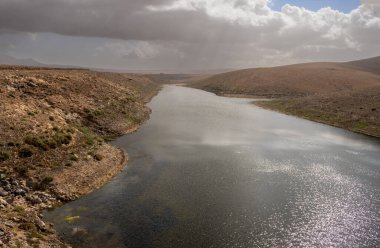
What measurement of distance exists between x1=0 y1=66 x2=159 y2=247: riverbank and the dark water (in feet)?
7.35

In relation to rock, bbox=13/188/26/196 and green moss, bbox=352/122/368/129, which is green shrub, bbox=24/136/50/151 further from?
green moss, bbox=352/122/368/129

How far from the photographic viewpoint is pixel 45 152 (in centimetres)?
4341

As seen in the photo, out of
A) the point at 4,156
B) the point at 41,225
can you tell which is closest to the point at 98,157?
the point at 4,156

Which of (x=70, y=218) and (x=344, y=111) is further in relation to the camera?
(x=344, y=111)

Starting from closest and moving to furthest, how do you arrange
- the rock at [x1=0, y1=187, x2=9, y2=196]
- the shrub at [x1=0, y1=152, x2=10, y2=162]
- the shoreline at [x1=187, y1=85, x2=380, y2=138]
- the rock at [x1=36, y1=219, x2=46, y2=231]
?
the rock at [x1=36, y1=219, x2=46, y2=231] < the rock at [x1=0, y1=187, x2=9, y2=196] < the shrub at [x1=0, y1=152, x2=10, y2=162] < the shoreline at [x1=187, y1=85, x2=380, y2=138]

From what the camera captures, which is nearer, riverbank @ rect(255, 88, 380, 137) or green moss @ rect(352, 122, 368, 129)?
green moss @ rect(352, 122, 368, 129)

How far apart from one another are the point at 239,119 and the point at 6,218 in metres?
76.6

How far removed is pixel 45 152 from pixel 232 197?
2378 cm

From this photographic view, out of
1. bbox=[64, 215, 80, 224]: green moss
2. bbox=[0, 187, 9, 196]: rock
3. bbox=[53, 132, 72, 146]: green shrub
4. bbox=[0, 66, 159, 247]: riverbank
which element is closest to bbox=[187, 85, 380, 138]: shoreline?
bbox=[0, 66, 159, 247]: riverbank

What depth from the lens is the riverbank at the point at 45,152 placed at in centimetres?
3091

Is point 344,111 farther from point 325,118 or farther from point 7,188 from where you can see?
point 7,188

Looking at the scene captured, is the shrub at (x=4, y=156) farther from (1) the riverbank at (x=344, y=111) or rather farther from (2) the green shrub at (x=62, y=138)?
(1) the riverbank at (x=344, y=111)

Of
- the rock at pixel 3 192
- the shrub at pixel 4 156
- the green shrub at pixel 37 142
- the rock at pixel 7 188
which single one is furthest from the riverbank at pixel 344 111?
the rock at pixel 3 192

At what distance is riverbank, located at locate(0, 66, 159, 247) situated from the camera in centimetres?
3091
